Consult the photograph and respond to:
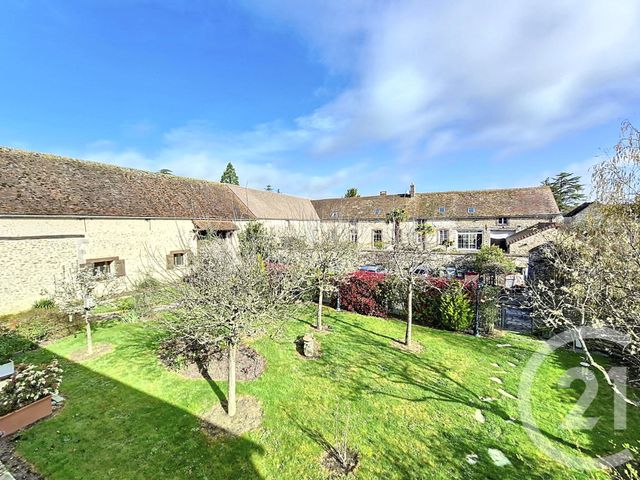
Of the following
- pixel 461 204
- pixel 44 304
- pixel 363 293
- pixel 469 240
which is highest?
pixel 461 204

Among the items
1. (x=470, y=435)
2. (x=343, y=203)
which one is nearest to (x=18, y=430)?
(x=470, y=435)

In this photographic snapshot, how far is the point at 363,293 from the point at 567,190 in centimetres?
5164

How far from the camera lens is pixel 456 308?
37.0 ft

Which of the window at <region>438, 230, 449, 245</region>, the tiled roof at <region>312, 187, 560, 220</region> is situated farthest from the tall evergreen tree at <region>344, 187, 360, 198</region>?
the window at <region>438, 230, 449, 245</region>

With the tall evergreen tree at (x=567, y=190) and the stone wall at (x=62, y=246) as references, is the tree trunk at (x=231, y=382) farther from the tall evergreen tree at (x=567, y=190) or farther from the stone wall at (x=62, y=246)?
the tall evergreen tree at (x=567, y=190)

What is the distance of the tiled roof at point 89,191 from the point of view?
13398mm

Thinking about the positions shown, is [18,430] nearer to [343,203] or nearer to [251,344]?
[251,344]

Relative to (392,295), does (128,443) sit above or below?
below

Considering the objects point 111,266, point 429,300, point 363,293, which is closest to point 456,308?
point 429,300

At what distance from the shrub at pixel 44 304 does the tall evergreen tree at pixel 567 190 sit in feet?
198

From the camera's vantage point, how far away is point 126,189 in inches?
712

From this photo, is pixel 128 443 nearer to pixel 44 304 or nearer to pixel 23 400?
pixel 23 400

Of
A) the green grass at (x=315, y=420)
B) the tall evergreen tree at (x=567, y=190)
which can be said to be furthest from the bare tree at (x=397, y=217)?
the tall evergreen tree at (x=567, y=190)

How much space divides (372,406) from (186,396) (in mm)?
4404
